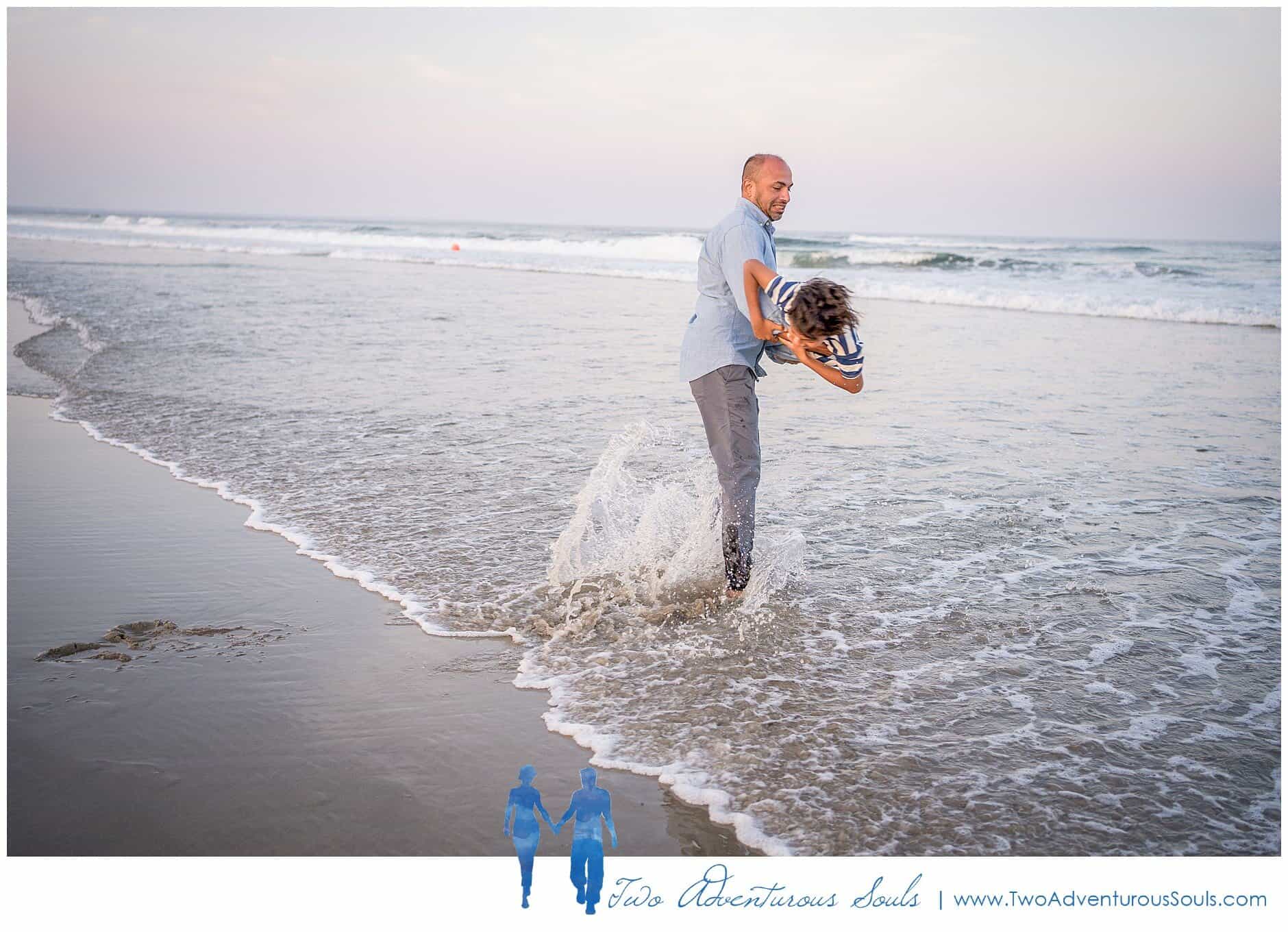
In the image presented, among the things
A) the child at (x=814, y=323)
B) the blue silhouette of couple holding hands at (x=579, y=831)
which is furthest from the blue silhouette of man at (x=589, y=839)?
the child at (x=814, y=323)

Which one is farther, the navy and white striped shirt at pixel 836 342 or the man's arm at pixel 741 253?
the man's arm at pixel 741 253

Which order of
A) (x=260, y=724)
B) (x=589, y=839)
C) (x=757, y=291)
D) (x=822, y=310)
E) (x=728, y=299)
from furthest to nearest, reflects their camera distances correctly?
(x=728, y=299) < (x=757, y=291) < (x=822, y=310) < (x=260, y=724) < (x=589, y=839)

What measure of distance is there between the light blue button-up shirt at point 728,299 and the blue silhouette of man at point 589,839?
2057mm

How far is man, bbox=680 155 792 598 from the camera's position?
4.18 meters

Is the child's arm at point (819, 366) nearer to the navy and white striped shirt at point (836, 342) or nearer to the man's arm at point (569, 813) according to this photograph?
the navy and white striped shirt at point (836, 342)

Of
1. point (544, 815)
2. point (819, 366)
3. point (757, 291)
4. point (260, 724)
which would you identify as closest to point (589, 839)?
point (544, 815)

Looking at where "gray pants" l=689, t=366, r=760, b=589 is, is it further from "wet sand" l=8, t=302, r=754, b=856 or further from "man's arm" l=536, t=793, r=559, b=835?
"man's arm" l=536, t=793, r=559, b=835

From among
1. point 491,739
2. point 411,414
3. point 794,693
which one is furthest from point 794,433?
point 491,739

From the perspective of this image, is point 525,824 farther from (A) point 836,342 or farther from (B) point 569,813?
(A) point 836,342

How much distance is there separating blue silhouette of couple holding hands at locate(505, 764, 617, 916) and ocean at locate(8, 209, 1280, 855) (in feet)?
1.29

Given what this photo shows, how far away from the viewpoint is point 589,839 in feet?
9.27

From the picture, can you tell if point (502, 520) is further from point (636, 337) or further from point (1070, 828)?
point (636, 337)

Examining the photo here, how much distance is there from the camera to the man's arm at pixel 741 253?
408 cm

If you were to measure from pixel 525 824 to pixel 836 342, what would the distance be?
6.90 feet
